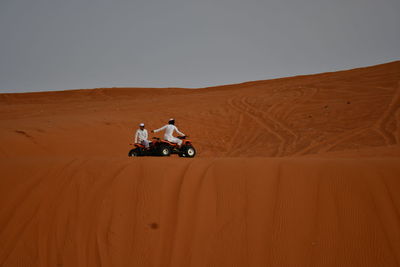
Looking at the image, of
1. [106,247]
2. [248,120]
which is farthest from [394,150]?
[248,120]

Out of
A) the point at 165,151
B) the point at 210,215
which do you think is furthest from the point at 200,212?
the point at 165,151

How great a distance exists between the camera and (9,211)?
19.2 feet

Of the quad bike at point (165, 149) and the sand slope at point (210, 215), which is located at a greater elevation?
Result: the quad bike at point (165, 149)

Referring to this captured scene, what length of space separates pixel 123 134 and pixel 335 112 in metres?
10.5

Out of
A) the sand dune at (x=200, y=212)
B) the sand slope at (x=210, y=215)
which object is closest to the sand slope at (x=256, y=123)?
the sand dune at (x=200, y=212)

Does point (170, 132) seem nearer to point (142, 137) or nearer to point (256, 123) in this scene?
point (142, 137)

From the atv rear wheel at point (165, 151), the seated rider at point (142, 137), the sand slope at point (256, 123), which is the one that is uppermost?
the sand slope at point (256, 123)

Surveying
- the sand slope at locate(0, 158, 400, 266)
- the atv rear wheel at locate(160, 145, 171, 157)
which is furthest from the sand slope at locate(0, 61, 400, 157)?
the sand slope at locate(0, 158, 400, 266)

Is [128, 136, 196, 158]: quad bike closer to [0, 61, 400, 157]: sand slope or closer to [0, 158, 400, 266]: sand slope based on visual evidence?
[0, 158, 400, 266]: sand slope

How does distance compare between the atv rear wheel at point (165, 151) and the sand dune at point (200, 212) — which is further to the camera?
the atv rear wheel at point (165, 151)

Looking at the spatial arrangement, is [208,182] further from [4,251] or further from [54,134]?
[54,134]

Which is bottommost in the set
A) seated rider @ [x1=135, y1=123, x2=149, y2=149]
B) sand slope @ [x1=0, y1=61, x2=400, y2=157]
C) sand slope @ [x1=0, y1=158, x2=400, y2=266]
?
sand slope @ [x1=0, y1=158, x2=400, y2=266]

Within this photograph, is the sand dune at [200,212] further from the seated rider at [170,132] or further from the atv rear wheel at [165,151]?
the seated rider at [170,132]

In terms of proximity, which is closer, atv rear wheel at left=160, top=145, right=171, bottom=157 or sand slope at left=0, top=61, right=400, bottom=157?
atv rear wheel at left=160, top=145, right=171, bottom=157
